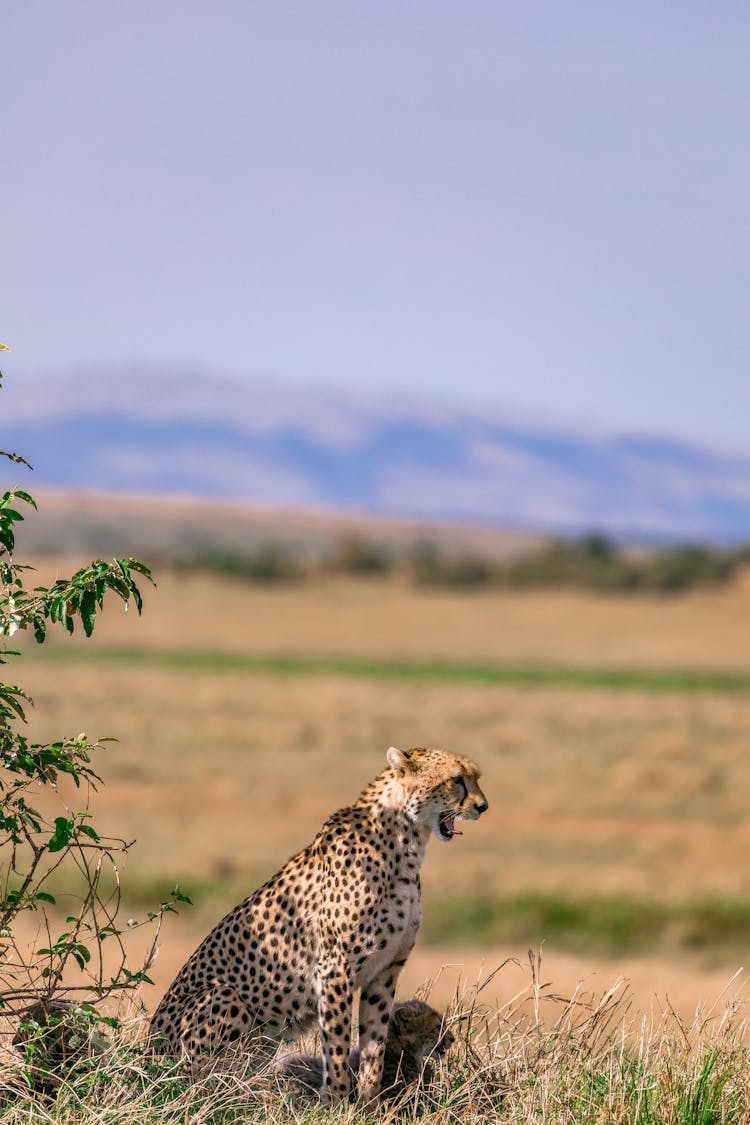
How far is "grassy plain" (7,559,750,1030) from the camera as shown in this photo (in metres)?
27.1

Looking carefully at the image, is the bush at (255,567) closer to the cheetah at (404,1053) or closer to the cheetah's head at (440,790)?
the cheetah at (404,1053)

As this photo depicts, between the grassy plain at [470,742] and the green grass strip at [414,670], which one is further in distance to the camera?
the green grass strip at [414,670]

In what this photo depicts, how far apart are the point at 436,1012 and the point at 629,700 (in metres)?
46.9

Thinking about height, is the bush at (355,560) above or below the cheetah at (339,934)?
above

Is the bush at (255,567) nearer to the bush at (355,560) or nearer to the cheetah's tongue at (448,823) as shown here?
the bush at (355,560)

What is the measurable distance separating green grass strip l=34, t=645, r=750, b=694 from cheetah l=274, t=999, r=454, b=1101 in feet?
167

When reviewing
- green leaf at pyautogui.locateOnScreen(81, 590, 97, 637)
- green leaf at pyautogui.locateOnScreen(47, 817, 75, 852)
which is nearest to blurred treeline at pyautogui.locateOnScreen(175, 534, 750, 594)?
green leaf at pyautogui.locateOnScreen(81, 590, 97, 637)

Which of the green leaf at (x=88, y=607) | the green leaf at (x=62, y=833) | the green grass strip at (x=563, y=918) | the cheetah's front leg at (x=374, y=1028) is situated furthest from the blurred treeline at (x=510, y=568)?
the green leaf at (x=62, y=833)

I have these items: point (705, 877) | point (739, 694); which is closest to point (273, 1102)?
point (705, 877)

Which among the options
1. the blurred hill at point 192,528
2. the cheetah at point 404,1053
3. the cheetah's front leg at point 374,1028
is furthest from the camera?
the blurred hill at point 192,528

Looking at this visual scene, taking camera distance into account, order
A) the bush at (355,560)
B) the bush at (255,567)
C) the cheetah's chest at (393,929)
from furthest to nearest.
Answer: the bush at (355,560) < the bush at (255,567) < the cheetah's chest at (393,929)

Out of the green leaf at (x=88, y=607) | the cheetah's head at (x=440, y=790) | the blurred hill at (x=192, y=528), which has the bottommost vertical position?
the cheetah's head at (x=440, y=790)

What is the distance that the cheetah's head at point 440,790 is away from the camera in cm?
617

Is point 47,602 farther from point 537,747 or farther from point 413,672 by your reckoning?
point 413,672
